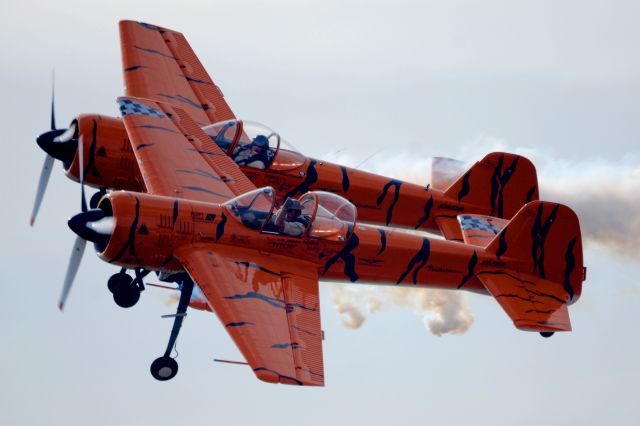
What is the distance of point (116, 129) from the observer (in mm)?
34188

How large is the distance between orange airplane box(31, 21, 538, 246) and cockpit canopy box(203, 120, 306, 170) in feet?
0.08

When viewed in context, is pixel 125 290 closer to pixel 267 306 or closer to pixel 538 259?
pixel 267 306

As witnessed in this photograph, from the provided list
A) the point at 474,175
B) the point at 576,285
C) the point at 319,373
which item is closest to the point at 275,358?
the point at 319,373

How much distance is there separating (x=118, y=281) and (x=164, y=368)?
3096mm

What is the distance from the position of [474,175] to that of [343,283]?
25.1 feet

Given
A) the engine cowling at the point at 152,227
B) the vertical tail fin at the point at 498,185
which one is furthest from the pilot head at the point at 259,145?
the vertical tail fin at the point at 498,185

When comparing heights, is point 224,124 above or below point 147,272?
above

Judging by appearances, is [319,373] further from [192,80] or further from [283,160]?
[192,80]

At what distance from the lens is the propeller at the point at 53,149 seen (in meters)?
34.5

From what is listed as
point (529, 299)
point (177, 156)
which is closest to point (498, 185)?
point (529, 299)

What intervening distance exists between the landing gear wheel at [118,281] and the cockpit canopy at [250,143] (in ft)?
14.1

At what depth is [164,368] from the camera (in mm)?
29562

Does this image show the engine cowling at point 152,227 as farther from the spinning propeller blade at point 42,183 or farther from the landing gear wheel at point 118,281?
the spinning propeller blade at point 42,183

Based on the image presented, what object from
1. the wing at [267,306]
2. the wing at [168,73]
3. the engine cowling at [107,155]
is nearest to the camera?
the wing at [267,306]
